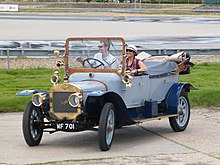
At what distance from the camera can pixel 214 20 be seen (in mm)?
51719

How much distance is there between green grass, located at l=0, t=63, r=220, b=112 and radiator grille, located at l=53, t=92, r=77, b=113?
4250 millimetres

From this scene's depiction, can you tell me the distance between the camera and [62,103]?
9.63 meters

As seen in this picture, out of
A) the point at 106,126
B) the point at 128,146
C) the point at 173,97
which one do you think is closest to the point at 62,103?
the point at 106,126

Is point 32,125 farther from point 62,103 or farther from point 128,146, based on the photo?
point 128,146

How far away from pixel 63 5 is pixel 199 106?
70167mm

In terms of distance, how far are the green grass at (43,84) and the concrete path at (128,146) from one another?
1.79m

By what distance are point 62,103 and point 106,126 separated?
753 mm

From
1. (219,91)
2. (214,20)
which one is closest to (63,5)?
(214,20)

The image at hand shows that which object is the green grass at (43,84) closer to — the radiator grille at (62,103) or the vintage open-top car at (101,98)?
the vintage open-top car at (101,98)

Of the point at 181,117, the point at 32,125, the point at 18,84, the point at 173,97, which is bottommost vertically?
the point at 18,84

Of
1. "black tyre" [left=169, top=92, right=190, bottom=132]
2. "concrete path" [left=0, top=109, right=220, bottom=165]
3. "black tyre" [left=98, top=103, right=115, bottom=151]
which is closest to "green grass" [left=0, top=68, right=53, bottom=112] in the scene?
"concrete path" [left=0, top=109, right=220, bottom=165]

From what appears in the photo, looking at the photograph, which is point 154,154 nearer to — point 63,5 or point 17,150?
point 17,150

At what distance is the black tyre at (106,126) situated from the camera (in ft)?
30.5

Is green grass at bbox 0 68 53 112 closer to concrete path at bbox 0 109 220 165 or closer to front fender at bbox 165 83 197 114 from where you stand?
concrete path at bbox 0 109 220 165
